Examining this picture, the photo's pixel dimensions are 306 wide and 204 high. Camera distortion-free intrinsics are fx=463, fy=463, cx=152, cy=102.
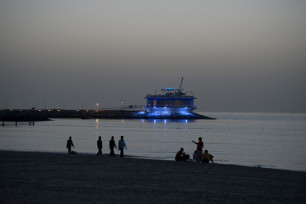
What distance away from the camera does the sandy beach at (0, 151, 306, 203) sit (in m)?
11.0

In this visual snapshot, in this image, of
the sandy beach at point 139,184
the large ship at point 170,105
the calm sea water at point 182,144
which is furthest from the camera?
the large ship at point 170,105

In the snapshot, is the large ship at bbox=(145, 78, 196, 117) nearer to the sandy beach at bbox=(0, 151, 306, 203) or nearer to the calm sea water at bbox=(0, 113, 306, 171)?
the calm sea water at bbox=(0, 113, 306, 171)

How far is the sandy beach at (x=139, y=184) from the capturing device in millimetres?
11008

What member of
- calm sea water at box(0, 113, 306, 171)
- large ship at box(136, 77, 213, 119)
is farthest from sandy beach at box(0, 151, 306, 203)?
large ship at box(136, 77, 213, 119)

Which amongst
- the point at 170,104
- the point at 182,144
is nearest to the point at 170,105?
the point at 170,104

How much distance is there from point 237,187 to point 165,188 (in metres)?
2.11

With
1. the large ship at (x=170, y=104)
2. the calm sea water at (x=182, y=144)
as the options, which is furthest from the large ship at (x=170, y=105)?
the calm sea water at (x=182, y=144)

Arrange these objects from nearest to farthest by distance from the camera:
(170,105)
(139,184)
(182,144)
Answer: (139,184), (182,144), (170,105)

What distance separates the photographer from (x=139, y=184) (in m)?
13.1

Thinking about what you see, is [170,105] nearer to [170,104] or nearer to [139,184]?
[170,104]

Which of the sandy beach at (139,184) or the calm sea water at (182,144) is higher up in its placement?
the sandy beach at (139,184)

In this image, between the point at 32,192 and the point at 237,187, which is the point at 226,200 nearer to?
the point at 237,187

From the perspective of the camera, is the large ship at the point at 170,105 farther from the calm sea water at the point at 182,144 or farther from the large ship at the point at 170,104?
the calm sea water at the point at 182,144

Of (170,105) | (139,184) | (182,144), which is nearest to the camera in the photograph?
(139,184)
